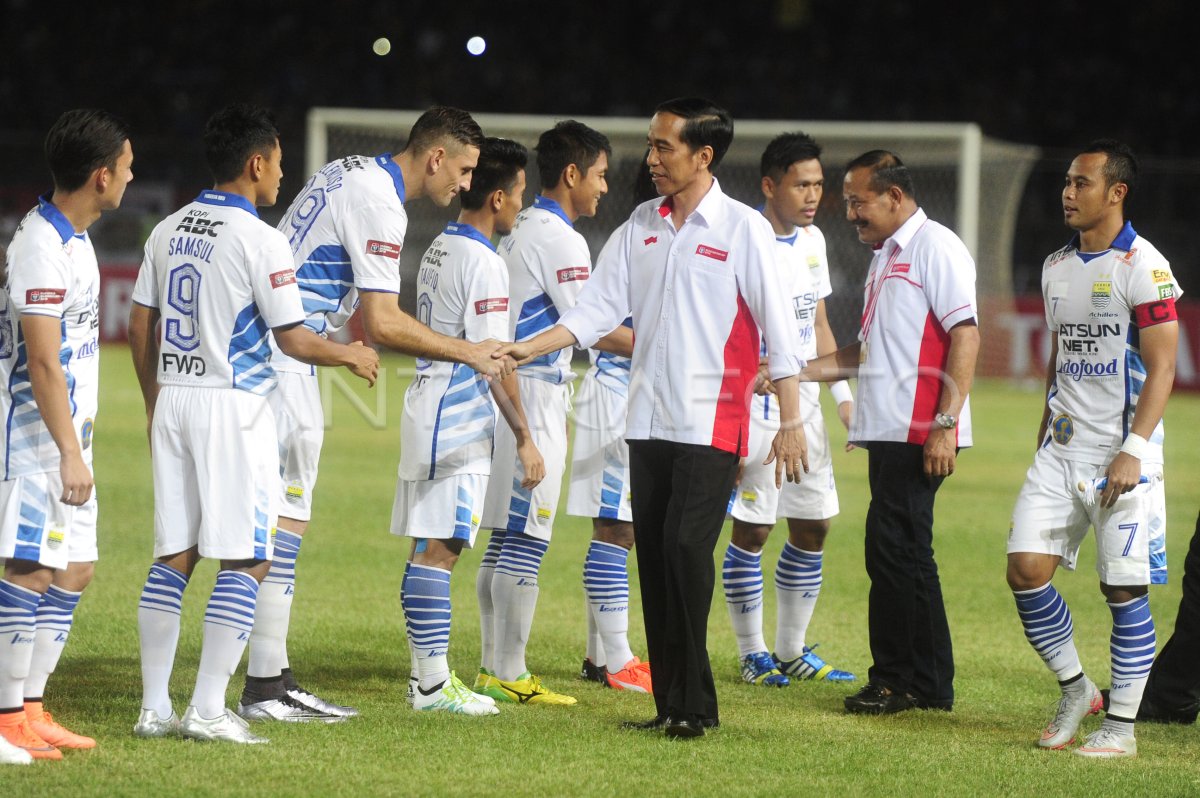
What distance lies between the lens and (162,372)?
15.3ft

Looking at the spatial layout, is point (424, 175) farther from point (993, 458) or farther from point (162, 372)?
point (993, 458)

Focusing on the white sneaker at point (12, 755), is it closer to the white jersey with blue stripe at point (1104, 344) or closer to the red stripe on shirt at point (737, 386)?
the red stripe on shirt at point (737, 386)

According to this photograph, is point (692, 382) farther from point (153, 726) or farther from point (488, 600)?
point (153, 726)

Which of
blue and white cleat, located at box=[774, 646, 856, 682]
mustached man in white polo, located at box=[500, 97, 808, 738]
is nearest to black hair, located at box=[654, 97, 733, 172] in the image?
mustached man in white polo, located at box=[500, 97, 808, 738]

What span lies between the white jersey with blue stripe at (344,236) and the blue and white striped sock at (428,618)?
880 millimetres

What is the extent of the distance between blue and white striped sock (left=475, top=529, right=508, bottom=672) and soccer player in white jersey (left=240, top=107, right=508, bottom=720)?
72 centimetres

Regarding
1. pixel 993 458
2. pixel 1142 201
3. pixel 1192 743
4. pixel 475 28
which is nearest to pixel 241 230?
pixel 1192 743

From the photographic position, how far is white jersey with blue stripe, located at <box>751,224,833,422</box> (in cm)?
644

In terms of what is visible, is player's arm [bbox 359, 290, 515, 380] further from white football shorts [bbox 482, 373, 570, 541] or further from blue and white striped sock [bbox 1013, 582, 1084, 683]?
blue and white striped sock [bbox 1013, 582, 1084, 683]

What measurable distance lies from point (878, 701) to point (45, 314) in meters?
3.28

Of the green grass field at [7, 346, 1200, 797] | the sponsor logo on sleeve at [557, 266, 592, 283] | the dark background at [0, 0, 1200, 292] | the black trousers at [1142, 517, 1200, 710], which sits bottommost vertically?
the green grass field at [7, 346, 1200, 797]

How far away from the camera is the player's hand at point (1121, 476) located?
4758 mm

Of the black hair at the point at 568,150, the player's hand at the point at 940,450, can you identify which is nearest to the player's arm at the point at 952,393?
the player's hand at the point at 940,450

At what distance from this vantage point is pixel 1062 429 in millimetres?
5047
